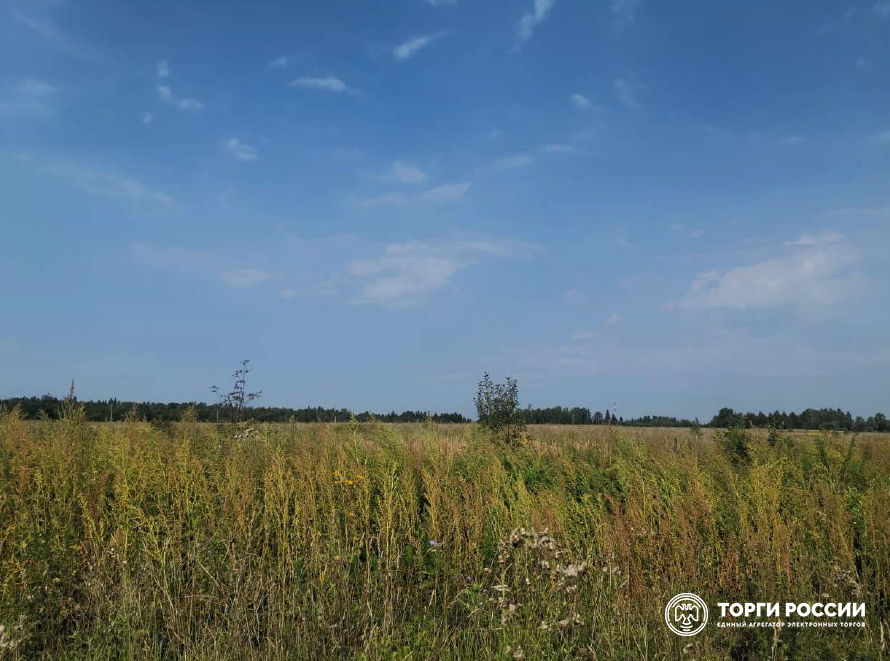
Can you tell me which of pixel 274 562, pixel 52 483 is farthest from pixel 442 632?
pixel 52 483

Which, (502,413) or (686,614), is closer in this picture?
(686,614)

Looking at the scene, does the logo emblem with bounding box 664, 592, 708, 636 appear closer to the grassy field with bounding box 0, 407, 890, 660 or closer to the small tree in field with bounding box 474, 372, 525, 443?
the grassy field with bounding box 0, 407, 890, 660

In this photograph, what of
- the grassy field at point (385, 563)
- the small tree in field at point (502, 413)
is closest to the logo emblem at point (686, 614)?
the grassy field at point (385, 563)

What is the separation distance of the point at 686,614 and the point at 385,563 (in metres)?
2.90

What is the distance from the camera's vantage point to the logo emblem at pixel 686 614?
14.4 ft

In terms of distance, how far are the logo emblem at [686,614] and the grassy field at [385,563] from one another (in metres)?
0.13

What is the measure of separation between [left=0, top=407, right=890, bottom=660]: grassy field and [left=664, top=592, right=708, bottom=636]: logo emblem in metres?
0.13

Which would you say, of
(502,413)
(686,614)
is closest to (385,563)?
(686,614)

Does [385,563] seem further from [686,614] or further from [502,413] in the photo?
[502,413]

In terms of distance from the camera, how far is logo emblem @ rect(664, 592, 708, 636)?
14.4 feet

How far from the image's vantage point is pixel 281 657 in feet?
13.1

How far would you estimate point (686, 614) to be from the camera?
15.2ft

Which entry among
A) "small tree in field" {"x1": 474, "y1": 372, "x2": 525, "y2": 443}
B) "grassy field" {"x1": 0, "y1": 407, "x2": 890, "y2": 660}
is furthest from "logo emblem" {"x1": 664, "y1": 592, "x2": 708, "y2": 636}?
"small tree in field" {"x1": 474, "y1": 372, "x2": 525, "y2": 443}

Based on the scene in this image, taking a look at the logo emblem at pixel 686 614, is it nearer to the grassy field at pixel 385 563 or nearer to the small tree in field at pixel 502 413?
the grassy field at pixel 385 563
